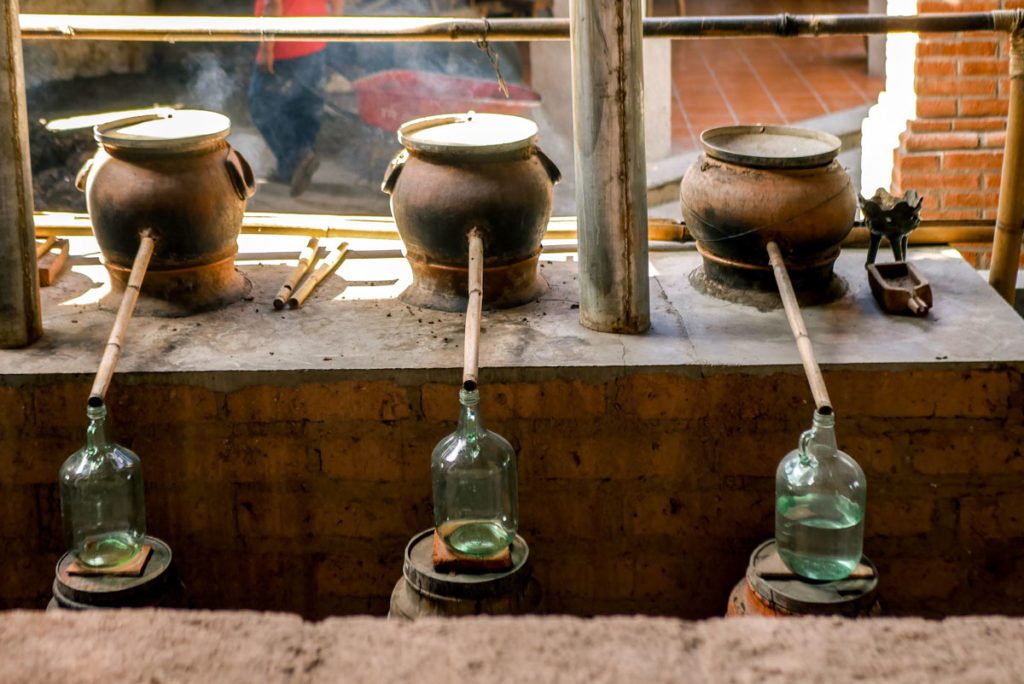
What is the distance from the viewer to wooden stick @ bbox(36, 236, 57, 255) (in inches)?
210

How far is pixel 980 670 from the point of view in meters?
1.83

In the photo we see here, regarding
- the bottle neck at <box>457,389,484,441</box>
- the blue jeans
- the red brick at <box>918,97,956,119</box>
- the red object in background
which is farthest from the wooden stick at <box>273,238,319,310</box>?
the red object in background

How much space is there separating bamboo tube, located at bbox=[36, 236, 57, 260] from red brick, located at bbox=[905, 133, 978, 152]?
4233mm

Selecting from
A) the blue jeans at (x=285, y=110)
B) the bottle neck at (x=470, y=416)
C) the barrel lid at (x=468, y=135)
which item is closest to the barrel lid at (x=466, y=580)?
the bottle neck at (x=470, y=416)

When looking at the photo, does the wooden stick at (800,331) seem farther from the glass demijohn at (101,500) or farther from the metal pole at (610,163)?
the glass demijohn at (101,500)

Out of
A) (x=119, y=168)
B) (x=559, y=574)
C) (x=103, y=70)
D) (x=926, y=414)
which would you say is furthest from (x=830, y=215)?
(x=103, y=70)

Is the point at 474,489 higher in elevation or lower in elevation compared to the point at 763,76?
lower

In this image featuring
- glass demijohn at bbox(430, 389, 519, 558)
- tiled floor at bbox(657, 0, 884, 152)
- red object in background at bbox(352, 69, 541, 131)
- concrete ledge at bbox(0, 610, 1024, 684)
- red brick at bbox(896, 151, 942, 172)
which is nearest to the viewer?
concrete ledge at bbox(0, 610, 1024, 684)

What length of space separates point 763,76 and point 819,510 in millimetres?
8784

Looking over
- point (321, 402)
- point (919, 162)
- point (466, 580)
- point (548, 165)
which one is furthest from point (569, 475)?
point (919, 162)

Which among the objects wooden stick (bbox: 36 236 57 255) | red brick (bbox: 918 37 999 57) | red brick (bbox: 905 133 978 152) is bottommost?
wooden stick (bbox: 36 236 57 255)

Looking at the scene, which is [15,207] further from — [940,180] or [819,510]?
[940,180]

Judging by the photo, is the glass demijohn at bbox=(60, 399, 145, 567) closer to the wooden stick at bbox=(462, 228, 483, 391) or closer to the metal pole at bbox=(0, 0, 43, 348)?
the metal pole at bbox=(0, 0, 43, 348)

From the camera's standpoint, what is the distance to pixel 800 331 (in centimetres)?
408
